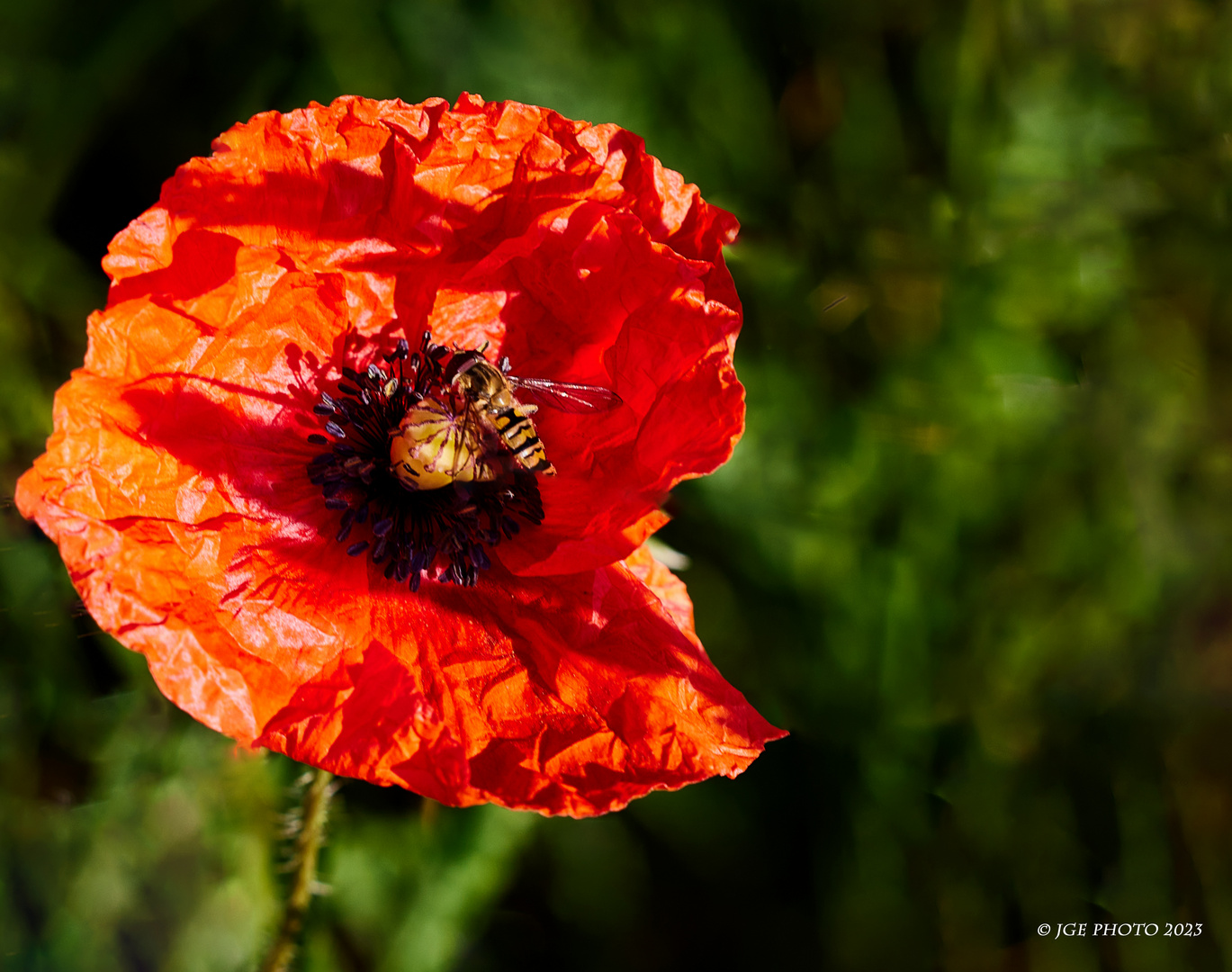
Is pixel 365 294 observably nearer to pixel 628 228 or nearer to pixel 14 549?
pixel 628 228

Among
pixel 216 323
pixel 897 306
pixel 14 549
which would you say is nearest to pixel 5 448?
pixel 14 549

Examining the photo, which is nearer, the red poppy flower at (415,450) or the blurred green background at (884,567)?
the red poppy flower at (415,450)

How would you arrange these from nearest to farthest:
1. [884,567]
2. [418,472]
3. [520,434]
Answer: [520,434] → [418,472] → [884,567]

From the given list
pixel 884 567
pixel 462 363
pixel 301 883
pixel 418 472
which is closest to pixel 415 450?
pixel 418 472

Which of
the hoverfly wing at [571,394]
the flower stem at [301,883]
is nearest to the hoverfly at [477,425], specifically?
the hoverfly wing at [571,394]

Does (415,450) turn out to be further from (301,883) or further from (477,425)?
(301,883)

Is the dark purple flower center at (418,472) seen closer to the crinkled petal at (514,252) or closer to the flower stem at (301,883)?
the crinkled petal at (514,252)

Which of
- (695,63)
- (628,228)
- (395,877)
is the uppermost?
(695,63)
